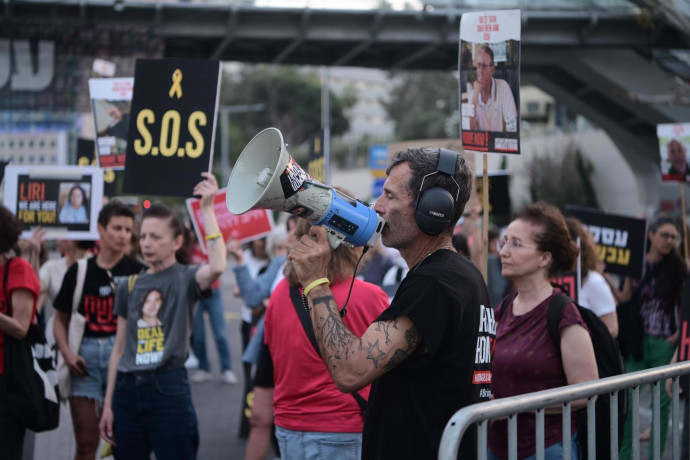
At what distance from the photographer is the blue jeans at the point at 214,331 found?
1011 cm

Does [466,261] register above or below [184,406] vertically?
above

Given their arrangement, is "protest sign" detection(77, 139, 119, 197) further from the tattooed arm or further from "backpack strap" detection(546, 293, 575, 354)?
the tattooed arm

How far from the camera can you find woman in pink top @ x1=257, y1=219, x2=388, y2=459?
364 cm

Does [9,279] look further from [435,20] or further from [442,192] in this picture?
[435,20]

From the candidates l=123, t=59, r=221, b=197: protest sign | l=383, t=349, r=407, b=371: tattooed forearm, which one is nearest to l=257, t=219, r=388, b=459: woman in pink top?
l=383, t=349, r=407, b=371: tattooed forearm

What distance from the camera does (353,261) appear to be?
3752mm

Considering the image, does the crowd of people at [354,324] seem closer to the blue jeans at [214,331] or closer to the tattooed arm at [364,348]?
the tattooed arm at [364,348]

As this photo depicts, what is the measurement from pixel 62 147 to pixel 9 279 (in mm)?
17081

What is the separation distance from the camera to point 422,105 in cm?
6588

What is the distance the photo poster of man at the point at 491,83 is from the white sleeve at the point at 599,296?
4.77ft

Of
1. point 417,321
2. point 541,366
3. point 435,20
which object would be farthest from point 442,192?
point 435,20

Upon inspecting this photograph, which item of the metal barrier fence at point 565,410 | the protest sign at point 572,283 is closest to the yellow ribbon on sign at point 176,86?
the protest sign at point 572,283

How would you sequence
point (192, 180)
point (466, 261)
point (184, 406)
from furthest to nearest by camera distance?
point (192, 180) < point (184, 406) < point (466, 261)

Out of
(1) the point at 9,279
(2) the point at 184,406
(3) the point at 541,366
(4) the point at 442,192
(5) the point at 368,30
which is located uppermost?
(5) the point at 368,30
